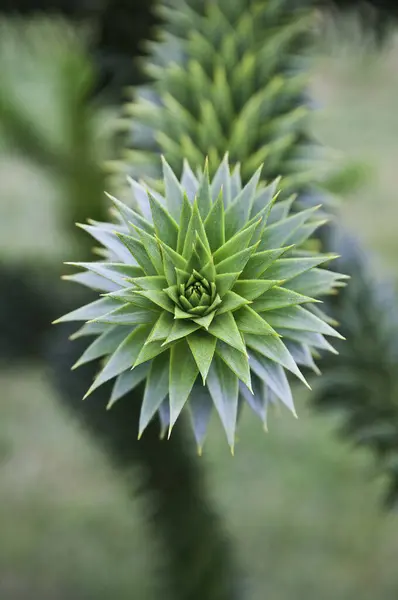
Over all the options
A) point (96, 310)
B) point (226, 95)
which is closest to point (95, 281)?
point (96, 310)

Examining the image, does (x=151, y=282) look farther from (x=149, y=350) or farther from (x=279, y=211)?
(x=279, y=211)

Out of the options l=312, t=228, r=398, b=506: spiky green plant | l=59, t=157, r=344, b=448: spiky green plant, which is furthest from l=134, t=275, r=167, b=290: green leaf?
l=312, t=228, r=398, b=506: spiky green plant

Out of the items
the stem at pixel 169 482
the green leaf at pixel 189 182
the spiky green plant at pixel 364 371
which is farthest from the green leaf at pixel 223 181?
the stem at pixel 169 482

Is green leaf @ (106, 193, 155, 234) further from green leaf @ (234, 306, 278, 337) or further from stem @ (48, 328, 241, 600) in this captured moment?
stem @ (48, 328, 241, 600)

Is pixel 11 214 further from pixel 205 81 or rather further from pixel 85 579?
pixel 205 81

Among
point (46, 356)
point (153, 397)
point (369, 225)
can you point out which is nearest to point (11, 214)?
point (369, 225)

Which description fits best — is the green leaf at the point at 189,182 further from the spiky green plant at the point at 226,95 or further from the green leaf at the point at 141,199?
the spiky green plant at the point at 226,95
